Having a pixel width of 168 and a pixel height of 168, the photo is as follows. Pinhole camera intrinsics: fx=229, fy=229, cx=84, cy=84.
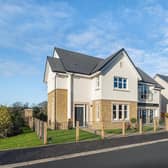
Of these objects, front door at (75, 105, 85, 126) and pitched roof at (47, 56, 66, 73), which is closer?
pitched roof at (47, 56, 66, 73)

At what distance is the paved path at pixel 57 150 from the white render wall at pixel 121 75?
951cm

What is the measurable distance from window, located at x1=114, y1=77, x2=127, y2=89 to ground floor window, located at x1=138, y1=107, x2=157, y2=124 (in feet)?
21.0

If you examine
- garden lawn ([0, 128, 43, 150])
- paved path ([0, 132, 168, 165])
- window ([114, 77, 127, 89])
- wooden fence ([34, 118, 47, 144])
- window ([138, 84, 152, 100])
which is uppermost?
window ([114, 77, 127, 89])

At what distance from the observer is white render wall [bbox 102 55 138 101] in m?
26.1

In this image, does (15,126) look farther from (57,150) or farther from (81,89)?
(57,150)

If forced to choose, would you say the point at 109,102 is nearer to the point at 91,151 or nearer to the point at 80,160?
the point at 91,151

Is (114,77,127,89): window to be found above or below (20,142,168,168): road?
above

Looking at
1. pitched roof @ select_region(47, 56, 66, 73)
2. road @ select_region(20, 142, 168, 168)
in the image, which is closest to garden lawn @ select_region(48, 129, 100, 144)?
road @ select_region(20, 142, 168, 168)

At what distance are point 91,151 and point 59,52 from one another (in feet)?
58.0

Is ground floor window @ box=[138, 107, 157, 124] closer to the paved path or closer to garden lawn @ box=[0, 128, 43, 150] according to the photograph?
the paved path

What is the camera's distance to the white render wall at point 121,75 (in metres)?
26.1

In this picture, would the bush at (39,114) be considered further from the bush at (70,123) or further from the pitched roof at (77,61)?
the pitched roof at (77,61)

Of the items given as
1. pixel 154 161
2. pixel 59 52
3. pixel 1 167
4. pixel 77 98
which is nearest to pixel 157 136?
pixel 154 161

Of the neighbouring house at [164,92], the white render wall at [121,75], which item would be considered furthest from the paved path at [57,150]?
the neighbouring house at [164,92]
